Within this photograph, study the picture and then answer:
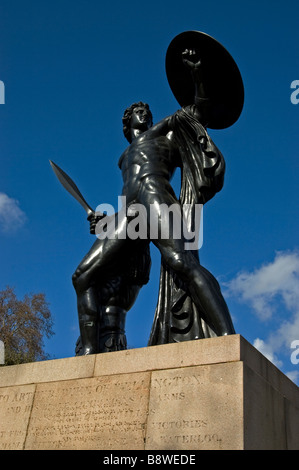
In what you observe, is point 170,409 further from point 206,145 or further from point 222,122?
point 222,122

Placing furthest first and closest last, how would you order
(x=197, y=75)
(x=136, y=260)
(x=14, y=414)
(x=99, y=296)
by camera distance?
(x=197, y=75), (x=136, y=260), (x=99, y=296), (x=14, y=414)

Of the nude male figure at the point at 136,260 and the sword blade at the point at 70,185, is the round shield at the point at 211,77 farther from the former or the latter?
the sword blade at the point at 70,185

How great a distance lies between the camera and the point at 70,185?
859cm

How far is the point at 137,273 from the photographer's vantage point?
Result: 7930 millimetres

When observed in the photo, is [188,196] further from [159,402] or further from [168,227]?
[159,402]

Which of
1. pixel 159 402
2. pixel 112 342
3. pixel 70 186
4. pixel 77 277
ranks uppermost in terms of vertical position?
pixel 70 186

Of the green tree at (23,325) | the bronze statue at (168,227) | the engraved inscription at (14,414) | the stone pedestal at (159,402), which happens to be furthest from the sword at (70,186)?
the green tree at (23,325)

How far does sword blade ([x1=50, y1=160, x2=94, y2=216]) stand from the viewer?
8.42 metres

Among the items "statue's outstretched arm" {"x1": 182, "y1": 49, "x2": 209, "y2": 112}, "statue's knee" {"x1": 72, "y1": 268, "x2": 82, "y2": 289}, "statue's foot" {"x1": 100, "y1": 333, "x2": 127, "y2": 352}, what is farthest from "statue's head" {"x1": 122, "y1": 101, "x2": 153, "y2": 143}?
"statue's foot" {"x1": 100, "y1": 333, "x2": 127, "y2": 352}

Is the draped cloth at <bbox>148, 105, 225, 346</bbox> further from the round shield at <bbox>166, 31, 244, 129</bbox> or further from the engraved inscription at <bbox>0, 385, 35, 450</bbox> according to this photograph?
the engraved inscription at <bbox>0, 385, 35, 450</bbox>

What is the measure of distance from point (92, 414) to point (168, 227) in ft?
7.77

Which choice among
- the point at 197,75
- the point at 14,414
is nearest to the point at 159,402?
the point at 14,414

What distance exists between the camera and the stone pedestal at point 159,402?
516 cm
